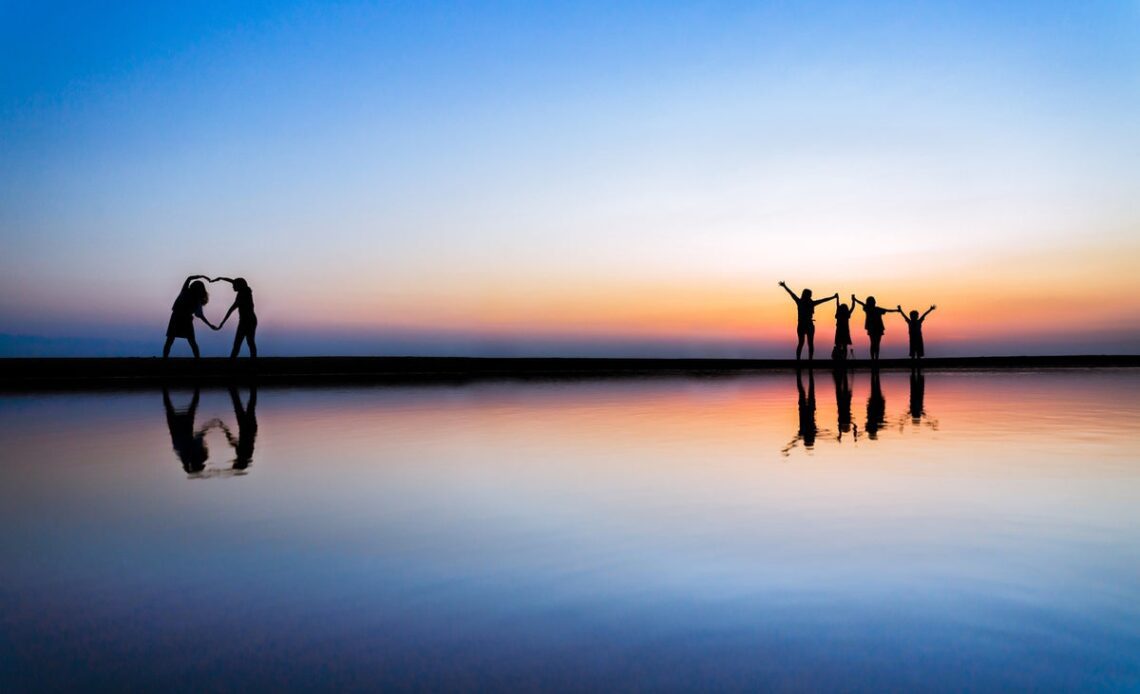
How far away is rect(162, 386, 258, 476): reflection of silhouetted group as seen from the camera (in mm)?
6164

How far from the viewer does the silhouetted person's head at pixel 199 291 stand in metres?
17.2

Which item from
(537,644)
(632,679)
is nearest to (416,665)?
(537,644)

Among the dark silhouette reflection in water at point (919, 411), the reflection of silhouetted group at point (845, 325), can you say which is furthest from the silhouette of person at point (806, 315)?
the dark silhouette reflection in water at point (919, 411)

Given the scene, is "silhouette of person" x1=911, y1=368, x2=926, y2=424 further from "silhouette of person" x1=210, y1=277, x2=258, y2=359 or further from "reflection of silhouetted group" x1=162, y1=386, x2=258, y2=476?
"silhouette of person" x1=210, y1=277, x2=258, y2=359

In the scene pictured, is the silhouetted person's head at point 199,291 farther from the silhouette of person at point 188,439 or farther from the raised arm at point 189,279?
the silhouette of person at point 188,439

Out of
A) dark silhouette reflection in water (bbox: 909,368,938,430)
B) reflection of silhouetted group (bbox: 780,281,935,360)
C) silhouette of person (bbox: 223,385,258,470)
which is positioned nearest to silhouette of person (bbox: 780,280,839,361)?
reflection of silhouetted group (bbox: 780,281,935,360)

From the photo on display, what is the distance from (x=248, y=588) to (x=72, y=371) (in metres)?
19.7

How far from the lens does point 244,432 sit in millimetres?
8211

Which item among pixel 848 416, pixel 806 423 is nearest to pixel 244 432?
pixel 806 423

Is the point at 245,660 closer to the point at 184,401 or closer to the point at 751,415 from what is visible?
the point at 751,415

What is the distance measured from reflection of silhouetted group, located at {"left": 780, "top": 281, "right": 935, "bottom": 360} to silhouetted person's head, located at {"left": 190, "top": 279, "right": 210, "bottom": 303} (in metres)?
14.2

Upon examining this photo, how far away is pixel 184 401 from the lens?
498 inches

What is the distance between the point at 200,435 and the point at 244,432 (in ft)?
1.30

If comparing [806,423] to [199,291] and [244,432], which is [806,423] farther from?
[199,291]
